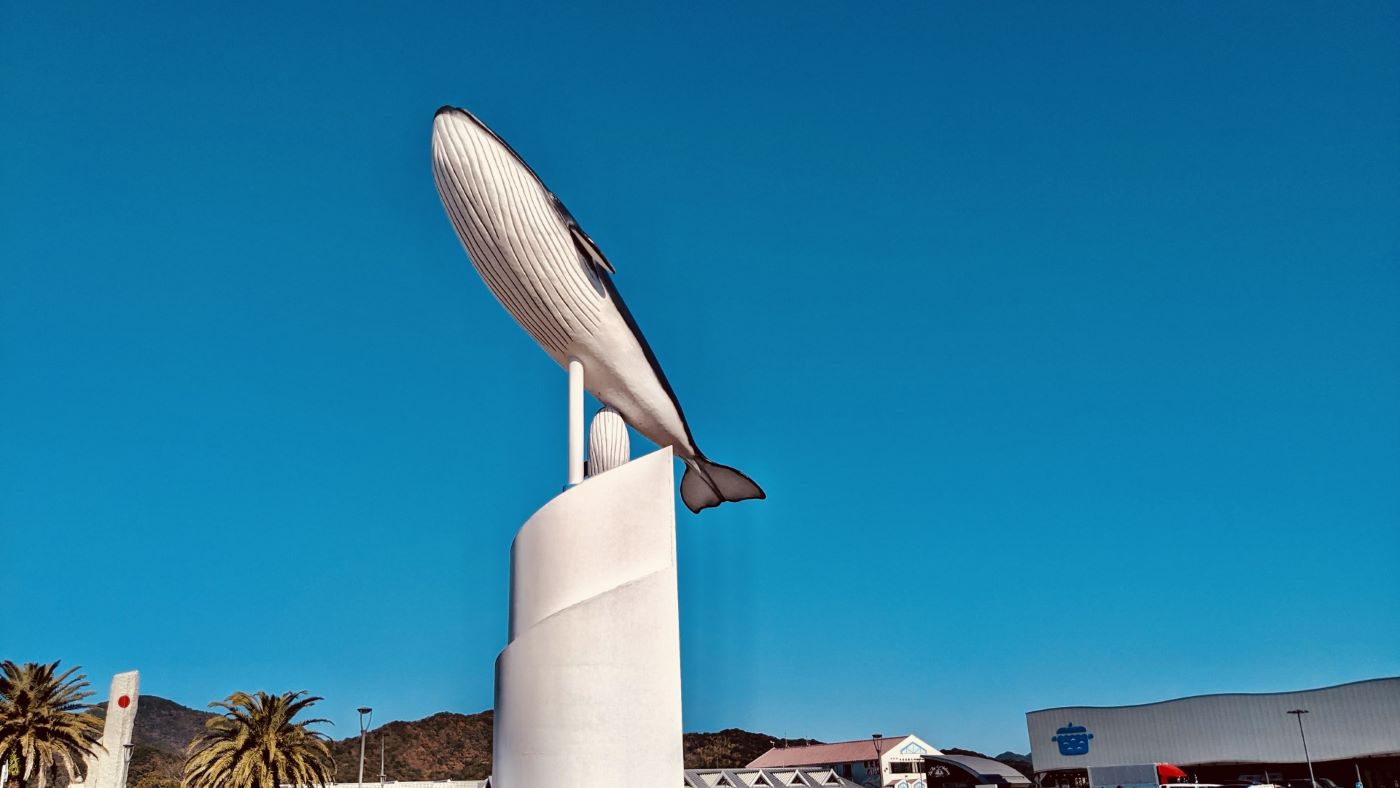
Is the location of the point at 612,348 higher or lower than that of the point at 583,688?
higher

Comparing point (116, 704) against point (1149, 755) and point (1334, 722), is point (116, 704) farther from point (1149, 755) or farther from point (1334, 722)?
point (1334, 722)

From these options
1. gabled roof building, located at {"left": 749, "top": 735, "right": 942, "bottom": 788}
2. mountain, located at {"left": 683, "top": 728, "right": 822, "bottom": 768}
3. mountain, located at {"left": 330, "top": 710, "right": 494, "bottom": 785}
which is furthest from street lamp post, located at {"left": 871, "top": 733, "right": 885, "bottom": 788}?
mountain, located at {"left": 330, "top": 710, "right": 494, "bottom": 785}

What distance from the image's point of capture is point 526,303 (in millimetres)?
22766

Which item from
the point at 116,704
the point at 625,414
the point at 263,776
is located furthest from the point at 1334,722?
the point at 116,704

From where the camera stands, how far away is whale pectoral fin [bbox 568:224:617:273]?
73.9 feet

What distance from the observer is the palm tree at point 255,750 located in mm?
31688

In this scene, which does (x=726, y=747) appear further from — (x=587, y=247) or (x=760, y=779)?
(x=587, y=247)

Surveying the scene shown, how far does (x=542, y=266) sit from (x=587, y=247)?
1.08m

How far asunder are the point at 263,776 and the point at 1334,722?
48.7 metres

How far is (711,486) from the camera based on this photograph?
26.8m

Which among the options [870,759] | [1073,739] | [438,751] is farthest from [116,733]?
[438,751]

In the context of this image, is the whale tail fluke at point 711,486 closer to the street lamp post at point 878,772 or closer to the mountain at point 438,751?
the street lamp post at point 878,772

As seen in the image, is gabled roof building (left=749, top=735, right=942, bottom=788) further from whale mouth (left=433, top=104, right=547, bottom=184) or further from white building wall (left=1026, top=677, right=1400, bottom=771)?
whale mouth (left=433, top=104, right=547, bottom=184)

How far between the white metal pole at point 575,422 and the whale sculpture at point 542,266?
26cm
